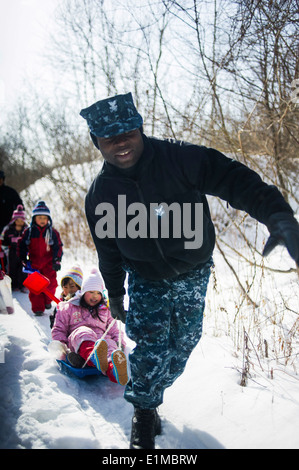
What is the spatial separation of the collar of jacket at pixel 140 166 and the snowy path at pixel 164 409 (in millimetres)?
1351

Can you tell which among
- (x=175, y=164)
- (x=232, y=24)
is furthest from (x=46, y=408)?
(x=232, y=24)

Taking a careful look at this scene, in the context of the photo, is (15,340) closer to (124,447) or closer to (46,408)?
(46,408)

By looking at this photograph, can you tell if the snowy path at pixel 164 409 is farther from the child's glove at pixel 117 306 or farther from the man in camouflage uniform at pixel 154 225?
the child's glove at pixel 117 306

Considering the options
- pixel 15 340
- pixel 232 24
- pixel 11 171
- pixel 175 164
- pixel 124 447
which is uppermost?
pixel 11 171

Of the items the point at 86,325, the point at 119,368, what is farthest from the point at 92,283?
the point at 119,368

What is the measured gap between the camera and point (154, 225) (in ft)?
5.05

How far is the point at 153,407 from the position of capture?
1604 millimetres

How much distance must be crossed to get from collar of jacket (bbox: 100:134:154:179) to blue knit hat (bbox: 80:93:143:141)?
0.37 ft

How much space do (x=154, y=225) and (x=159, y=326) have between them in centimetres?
51

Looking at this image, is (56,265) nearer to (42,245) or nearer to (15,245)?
(42,245)

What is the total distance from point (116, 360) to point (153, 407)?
1.99 ft

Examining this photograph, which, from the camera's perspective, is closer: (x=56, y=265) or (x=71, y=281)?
(x=71, y=281)

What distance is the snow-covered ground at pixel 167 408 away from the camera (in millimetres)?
1592

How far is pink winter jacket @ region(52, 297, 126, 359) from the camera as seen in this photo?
8.87 feet
